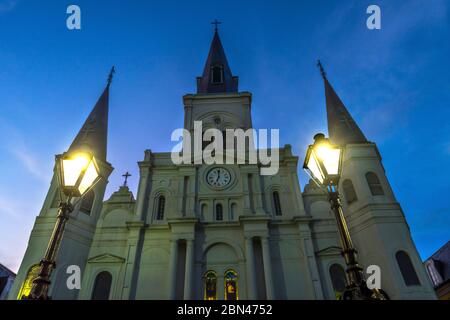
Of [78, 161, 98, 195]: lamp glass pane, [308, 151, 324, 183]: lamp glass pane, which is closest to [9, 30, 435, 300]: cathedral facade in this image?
[308, 151, 324, 183]: lamp glass pane

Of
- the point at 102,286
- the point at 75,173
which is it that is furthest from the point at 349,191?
the point at 75,173

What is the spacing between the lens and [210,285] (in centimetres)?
1611

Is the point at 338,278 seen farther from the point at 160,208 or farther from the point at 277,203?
the point at 160,208

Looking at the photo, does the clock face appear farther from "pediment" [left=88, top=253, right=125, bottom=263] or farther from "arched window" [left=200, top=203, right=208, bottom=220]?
"pediment" [left=88, top=253, right=125, bottom=263]

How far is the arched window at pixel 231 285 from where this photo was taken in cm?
1568

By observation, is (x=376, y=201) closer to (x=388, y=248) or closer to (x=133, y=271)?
(x=388, y=248)

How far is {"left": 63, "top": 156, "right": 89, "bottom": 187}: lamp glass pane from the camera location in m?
4.72

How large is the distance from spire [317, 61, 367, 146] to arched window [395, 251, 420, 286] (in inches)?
301

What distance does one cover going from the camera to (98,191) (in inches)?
741

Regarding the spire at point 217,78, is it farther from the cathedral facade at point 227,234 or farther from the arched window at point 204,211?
the arched window at point 204,211

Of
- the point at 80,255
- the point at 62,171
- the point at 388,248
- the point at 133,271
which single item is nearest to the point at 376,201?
the point at 388,248

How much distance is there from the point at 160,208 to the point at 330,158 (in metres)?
16.1

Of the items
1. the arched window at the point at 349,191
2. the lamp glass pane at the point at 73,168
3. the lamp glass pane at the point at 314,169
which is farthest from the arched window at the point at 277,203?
the lamp glass pane at the point at 73,168
